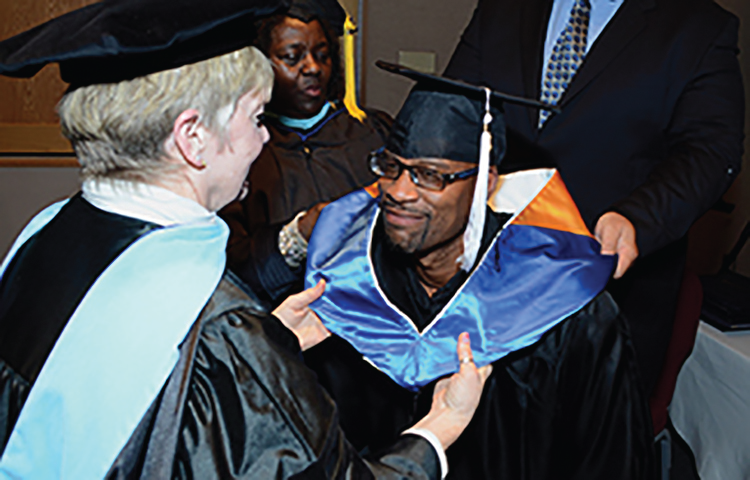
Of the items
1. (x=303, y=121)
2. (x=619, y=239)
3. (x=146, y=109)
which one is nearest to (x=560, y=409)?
(x=619, y=239)

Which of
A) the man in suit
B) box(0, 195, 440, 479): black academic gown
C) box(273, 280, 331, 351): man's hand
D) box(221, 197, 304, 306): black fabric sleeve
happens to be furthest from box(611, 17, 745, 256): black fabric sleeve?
box(0, 195, 440, 479): black academic gown

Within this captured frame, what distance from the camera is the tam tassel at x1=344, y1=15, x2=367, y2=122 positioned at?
237 centimetres

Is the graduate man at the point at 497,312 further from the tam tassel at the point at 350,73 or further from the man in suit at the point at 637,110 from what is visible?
the tam tassel at the point at 350,73

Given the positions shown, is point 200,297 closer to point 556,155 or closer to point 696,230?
point 556,155

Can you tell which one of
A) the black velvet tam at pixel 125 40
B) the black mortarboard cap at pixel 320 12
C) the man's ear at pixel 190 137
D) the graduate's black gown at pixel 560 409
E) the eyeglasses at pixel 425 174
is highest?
the black velvet tam at pixel 125 40

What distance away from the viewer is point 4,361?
111cm

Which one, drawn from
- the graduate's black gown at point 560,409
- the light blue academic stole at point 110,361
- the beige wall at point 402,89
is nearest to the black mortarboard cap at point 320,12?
the graduate's black gown at point 560,409

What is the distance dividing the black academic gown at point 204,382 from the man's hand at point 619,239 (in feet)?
2.64

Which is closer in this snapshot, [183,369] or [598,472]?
[183,369]

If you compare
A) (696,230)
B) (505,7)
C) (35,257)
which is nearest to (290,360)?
(35,257)

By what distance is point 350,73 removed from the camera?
2420 millimetres

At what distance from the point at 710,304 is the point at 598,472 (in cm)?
107

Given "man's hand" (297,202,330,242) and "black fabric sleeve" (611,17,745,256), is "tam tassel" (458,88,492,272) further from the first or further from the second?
"man's hand" (297,202,330,242)

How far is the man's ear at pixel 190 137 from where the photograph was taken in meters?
1.05
